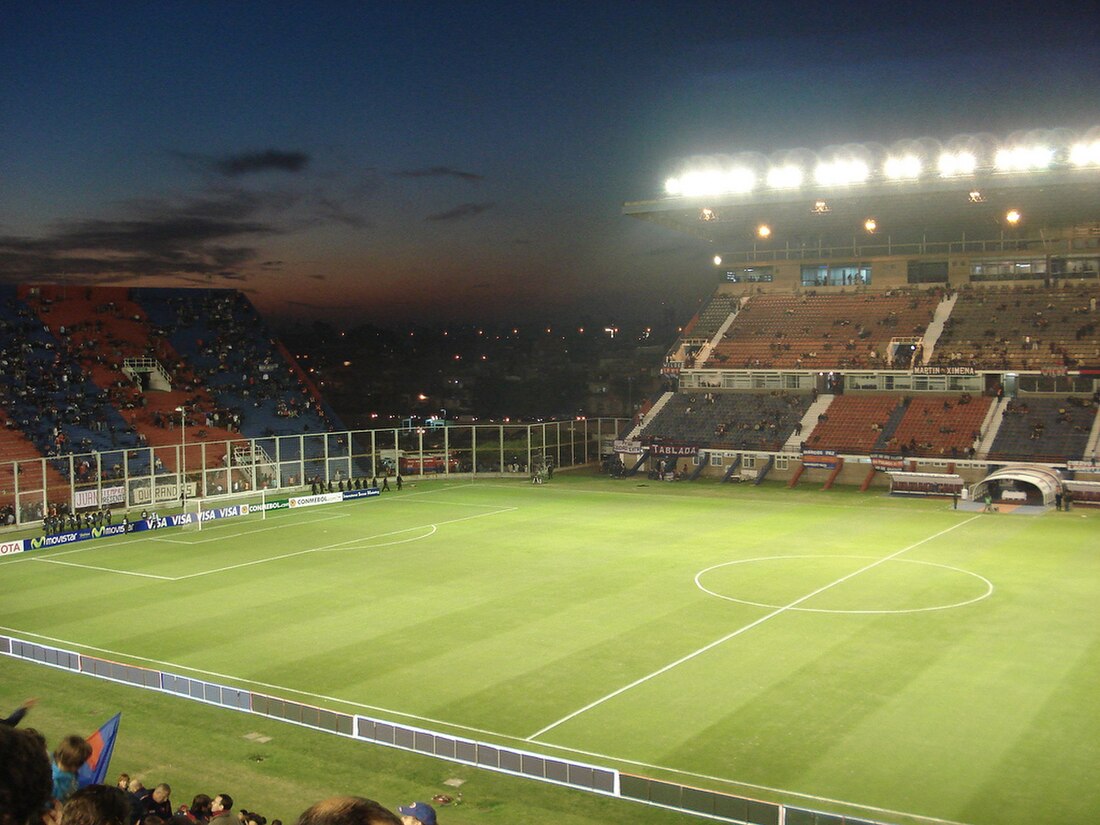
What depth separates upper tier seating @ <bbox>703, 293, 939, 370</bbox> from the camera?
5725 centimetres

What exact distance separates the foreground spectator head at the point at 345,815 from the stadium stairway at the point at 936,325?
54771 mm

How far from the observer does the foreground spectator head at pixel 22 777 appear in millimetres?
3387

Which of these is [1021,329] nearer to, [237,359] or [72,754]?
[237,359]

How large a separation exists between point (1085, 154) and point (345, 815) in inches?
1989

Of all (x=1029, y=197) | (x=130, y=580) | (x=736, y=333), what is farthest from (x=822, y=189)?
(x=130, y=580)

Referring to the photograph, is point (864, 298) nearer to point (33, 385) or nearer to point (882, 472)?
point (882, 472)

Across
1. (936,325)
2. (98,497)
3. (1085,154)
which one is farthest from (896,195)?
(98,497)

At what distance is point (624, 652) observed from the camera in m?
21.2

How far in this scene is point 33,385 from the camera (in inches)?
1987

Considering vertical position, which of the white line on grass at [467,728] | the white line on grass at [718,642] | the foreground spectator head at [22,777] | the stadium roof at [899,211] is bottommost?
Result: the white line on grass at [467,728]

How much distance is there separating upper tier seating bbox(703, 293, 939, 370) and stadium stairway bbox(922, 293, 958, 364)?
326mm

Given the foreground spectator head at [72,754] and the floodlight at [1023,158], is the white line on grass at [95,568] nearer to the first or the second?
the foreground spectator head at [72,754]

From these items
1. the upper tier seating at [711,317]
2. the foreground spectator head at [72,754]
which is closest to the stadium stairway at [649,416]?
the upper tier seating at [711,317]

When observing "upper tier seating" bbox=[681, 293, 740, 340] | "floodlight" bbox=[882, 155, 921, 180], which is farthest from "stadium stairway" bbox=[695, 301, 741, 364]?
"floodlight" bbox=[882, 155, 921, 180]
